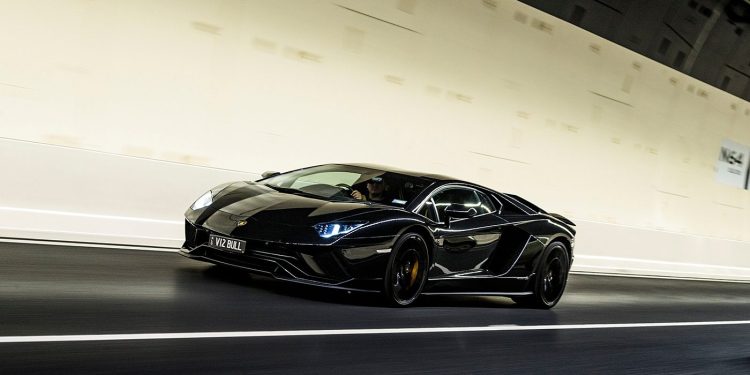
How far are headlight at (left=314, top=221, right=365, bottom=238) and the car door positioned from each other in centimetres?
110

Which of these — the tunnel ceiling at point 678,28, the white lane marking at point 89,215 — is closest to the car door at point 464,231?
the white lane marking at point 89,215

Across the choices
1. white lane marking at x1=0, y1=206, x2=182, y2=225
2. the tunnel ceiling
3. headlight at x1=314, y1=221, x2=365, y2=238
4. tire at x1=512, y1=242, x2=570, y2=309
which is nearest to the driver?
headlight at x1=314, y1=221, x2=365, y2=238

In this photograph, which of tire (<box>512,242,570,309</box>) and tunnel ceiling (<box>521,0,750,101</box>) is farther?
tunnel ceiling (<box>521,0,750,101</box>)

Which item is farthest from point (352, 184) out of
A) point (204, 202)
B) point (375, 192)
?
point (204, 202)

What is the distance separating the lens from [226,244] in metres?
7.49

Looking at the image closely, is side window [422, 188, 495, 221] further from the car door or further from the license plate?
the license plate

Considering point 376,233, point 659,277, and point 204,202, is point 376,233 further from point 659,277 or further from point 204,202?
point 659,277

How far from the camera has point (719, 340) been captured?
10.0 metres

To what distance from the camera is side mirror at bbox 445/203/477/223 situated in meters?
8.31

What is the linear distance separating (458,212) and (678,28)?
37.6ft

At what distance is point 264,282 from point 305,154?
4.25 m

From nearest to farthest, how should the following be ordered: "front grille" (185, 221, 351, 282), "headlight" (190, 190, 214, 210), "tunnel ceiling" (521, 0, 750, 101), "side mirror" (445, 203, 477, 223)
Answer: "front grille" (185, 221, 351, 282)
"headlight" (190, 190, 214, 210)
"side mirror" (445, 203, 477, 223)
"tunnel ceiling" (521, 0, 750, 101)

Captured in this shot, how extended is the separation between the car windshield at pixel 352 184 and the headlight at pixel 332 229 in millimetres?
695

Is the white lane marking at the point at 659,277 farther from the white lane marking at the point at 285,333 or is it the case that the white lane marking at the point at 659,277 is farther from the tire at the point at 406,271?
the tire at the point at 406,271
